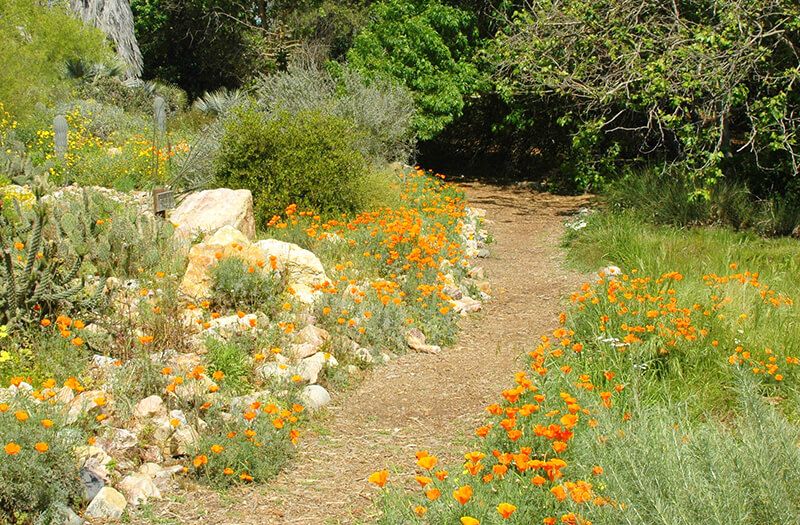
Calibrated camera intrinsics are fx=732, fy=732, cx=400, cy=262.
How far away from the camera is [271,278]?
5449 mm

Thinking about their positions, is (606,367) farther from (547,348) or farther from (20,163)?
(20,163)

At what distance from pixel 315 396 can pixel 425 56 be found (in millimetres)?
9899

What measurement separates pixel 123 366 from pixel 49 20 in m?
13.7

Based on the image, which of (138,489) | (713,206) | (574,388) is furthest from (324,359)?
(713,206)

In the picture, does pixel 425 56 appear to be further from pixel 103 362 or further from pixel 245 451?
pixel 245 451

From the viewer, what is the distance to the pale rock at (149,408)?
377cm

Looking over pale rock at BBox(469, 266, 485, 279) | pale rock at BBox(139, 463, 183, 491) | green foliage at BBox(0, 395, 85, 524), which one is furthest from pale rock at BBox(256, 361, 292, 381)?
pale rock at BBox(469, 266, 485, 279)

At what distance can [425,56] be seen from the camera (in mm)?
13203

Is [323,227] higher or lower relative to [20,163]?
lower

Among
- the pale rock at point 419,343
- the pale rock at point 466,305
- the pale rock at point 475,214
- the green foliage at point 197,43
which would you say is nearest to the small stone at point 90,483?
the pale rock at point 419,343

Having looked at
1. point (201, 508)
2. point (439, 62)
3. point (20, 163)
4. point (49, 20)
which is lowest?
point (201, 508)

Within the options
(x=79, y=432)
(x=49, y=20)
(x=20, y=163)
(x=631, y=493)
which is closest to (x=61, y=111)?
(x=20, y=163)

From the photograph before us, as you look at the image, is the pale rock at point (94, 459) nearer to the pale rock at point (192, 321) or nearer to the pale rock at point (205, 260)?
the pale rock at point (192, 321)

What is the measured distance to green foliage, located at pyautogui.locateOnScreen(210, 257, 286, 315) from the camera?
17.3 feet
